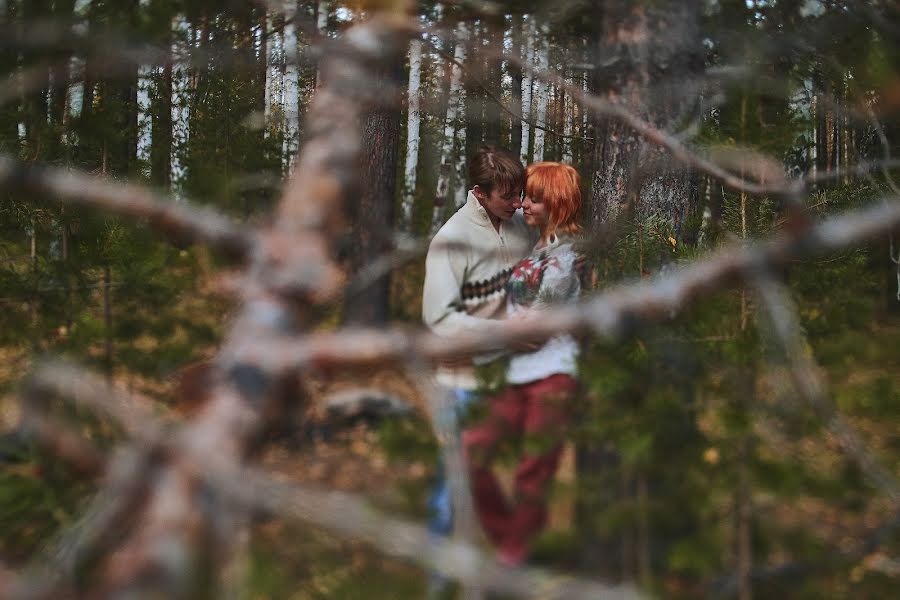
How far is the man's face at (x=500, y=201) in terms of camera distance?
316 cm

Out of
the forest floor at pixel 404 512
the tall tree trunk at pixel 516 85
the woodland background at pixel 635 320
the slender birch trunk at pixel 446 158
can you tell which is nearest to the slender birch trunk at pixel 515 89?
the tall tree trunk at pixel 516 85

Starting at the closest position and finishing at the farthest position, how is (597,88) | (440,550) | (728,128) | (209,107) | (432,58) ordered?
(440,550) < (728,128) < (597,88) < (209,107) < (432,58)

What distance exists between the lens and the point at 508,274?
3.07 metres

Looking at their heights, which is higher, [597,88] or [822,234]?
[597,88]

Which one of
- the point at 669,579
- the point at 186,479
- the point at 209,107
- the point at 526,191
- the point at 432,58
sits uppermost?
the point at 432,58

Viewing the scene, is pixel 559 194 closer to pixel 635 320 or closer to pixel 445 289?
pixel 445 289

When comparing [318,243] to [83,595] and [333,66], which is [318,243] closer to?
[333,66]

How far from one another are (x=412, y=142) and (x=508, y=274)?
28.7 ft

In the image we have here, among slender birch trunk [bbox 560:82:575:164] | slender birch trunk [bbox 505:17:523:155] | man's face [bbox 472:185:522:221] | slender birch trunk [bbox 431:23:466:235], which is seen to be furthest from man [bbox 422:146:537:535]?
slender birch trunk [bbox 431:23:466:235]

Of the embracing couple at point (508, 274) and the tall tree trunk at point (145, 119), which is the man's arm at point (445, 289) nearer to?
the embracing couple at point (508, 274)

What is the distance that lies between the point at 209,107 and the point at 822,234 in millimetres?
7066

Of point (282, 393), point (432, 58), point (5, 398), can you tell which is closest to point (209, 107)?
point (432, 58)

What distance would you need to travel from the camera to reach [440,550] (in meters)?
0.87

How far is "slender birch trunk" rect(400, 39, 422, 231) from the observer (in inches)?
371
